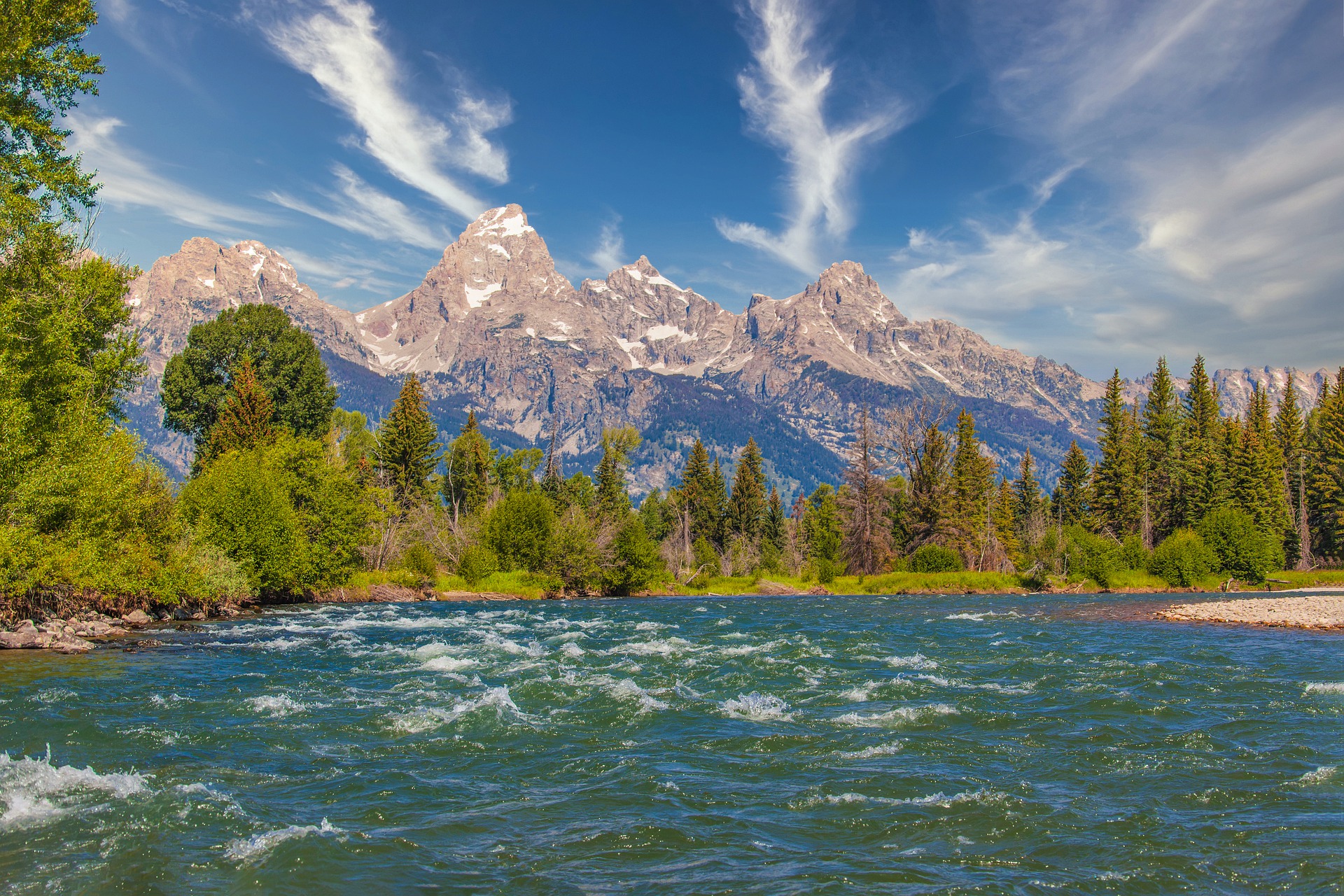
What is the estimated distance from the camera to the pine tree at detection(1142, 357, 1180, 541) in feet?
258

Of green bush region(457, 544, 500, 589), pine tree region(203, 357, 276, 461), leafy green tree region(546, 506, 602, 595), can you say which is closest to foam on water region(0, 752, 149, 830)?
green bush region(457, 544, 500, 589)

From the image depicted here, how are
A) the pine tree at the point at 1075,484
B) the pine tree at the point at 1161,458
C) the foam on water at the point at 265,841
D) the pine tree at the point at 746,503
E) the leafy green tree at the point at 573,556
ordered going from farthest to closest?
the pine tree at the point at 746,503
the pine tree at the point at 1075,484
the pine tree at the point at 1161,458
the leafy green tree at the point at 573,556
the foam on water at the point at 265,841

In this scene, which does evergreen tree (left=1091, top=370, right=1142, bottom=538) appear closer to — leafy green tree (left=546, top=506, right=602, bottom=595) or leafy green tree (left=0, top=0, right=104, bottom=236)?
leafy green tree (left=546, top=506, right=602, bottom=595)

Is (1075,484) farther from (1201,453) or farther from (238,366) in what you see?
(238,366)

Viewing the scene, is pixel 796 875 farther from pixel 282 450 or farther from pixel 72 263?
pixel 282 450

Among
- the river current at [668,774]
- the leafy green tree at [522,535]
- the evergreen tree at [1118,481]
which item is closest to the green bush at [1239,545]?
the evergreen tree at [1118,481]

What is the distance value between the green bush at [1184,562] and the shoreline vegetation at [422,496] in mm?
185

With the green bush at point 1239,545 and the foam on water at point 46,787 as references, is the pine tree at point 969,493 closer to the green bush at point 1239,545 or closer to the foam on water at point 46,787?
the green bush at point 1239,545

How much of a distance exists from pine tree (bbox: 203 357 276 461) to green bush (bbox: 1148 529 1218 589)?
222 ft

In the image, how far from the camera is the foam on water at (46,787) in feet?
28.5

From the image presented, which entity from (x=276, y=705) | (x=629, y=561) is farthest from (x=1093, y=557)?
(x=276, y=705)

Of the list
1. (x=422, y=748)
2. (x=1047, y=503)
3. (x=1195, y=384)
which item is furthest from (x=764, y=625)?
(x=1047, y=503)

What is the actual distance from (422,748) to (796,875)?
7.18m

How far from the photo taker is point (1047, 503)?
4739 inches
